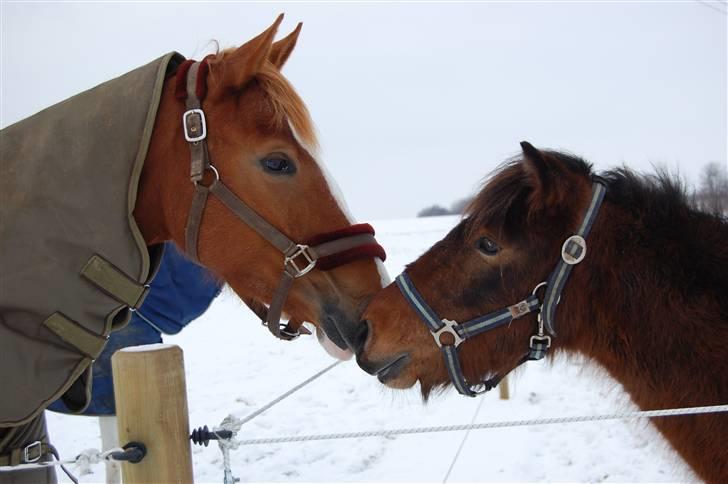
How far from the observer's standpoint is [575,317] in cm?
222

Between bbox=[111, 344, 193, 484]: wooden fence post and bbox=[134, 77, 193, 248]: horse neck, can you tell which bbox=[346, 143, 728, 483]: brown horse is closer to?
bbox=[111, 344, 193, 484]: wooden fence post

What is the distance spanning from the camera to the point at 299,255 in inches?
80.3

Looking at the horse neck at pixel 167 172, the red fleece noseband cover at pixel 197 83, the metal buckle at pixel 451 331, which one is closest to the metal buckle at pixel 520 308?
Result: the metal buckle at pixel 451 331

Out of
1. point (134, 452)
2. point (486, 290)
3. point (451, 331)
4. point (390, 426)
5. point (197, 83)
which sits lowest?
point (390, 426)

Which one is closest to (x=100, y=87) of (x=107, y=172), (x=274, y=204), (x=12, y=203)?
(x=107, y=172)

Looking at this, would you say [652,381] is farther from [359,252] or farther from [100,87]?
[100,87]

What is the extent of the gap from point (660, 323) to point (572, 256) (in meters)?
0.39

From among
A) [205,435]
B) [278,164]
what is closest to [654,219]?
[278,164]

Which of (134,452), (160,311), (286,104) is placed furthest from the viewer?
(160,311)

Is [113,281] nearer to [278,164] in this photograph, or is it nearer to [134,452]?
[134,452]

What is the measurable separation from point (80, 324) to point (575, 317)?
167cm

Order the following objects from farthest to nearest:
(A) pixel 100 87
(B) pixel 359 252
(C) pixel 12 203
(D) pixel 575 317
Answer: (D) pixel 575 317 < (B) pixel 359 252 < (A) pixel 100 87 < (C) pixel 12 203

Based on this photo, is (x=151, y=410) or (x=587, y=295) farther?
(x=587, y=295)

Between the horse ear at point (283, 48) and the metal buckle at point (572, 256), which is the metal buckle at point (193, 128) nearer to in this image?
the horse ear at point (283, 48)
